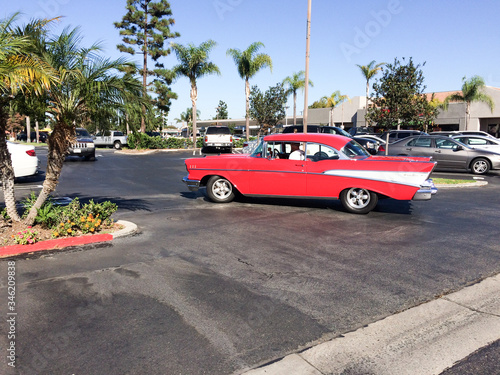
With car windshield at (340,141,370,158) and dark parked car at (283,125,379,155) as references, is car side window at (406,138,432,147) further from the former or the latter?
car windshield at (340,141,370,158)

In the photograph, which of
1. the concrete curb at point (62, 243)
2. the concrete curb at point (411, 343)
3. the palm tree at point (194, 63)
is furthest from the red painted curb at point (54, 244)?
the palm tree at point (194, 63)

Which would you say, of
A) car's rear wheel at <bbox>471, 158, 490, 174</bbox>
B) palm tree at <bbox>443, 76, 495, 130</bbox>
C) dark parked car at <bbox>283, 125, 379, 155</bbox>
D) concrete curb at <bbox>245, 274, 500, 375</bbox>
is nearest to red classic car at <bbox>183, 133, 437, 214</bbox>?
concrete curb at <bbox>245, 274, 500, 375</bbox>

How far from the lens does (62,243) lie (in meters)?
6.39

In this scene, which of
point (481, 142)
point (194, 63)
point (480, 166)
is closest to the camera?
point (480, 166)

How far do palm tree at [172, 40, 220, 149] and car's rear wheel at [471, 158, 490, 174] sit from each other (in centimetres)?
2210

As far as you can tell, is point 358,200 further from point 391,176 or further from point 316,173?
point 316,173

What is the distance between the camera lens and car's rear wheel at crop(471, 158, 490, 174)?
1709cm

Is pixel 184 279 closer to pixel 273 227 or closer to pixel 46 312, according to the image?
pixel 46 312

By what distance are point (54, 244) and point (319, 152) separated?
572 cm

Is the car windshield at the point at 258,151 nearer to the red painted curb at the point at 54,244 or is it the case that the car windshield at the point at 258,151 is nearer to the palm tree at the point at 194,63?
the red painted curb at the point at 54,244

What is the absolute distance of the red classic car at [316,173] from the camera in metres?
8.63

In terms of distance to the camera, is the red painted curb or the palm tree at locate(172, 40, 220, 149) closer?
the red painted curb

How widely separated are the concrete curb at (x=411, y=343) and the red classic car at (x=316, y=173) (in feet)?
13.9

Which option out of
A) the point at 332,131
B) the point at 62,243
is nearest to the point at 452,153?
the point at 332,131
